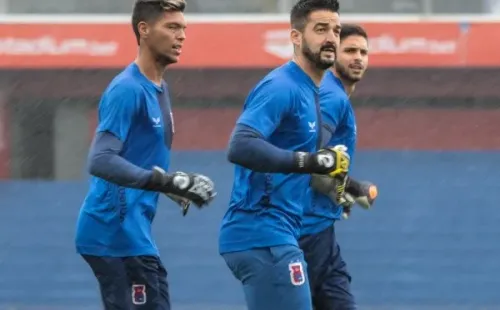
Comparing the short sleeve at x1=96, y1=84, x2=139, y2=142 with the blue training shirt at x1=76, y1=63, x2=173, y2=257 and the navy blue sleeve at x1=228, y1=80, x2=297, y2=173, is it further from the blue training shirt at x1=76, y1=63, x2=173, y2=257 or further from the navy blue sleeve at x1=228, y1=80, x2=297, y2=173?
the navy blue sleeve at x1=228, y1=80, x2=297, y2=173

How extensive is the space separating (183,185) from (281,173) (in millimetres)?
400

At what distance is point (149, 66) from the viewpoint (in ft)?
18.9

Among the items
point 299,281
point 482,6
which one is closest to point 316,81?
point 299,281

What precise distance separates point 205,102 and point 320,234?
5669 millimetres

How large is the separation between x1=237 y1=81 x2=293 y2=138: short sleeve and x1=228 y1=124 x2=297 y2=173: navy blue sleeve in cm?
4

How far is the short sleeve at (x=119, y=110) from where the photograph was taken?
544cm

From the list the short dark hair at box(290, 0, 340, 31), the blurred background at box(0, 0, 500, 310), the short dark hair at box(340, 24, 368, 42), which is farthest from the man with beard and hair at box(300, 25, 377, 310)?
the blurred background at box(0, 0, 500, 310)

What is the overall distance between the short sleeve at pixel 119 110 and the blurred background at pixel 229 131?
5643mm

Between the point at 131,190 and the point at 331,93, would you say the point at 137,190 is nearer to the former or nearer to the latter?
the point at 131,190

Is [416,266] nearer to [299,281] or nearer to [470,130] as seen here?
[470,130]

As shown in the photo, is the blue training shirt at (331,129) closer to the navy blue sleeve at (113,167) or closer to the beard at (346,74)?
the beard at (346,74)

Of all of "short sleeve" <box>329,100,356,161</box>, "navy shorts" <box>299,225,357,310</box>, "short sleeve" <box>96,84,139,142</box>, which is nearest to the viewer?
"short sleeve" <box>96,84,139,142</box>

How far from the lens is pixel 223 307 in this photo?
11.1 m

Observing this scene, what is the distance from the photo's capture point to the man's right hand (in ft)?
16.8
